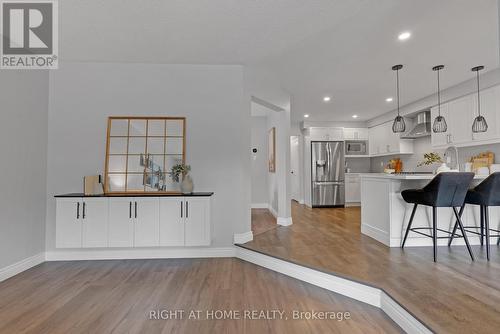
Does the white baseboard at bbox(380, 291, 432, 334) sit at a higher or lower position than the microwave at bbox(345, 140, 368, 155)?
lower

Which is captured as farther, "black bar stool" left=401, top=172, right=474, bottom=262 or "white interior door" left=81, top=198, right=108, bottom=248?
"white interior door" left=81, top=198, right=108, bottom=248

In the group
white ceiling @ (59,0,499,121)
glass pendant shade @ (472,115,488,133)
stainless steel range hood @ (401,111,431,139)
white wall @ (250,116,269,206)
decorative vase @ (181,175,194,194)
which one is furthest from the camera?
white wall @ (250,116,269,206)

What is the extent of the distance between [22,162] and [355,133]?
715cm

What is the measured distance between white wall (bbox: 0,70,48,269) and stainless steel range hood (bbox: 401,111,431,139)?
6.73 metres

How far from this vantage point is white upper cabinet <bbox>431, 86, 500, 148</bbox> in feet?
12.6

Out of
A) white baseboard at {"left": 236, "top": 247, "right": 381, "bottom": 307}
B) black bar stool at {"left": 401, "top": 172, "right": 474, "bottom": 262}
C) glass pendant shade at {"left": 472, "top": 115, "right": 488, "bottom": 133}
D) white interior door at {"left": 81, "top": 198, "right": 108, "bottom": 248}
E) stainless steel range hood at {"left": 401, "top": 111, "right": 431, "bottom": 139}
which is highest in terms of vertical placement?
stainless steel range hood at {"left": 401, "top": 111, "right": 431, "bottom": 139}

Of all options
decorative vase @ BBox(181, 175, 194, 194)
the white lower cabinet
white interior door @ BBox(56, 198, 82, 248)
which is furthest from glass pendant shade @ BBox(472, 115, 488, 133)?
white interior door @ BBox(56, 198, 82, 248)

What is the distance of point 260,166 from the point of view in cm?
643

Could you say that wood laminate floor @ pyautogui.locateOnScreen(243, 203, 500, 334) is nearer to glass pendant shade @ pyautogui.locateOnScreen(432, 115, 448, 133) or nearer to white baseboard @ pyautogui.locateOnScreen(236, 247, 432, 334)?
white baseboard @ pyautogui.locateOnScreen(236, 247, 432, 334)

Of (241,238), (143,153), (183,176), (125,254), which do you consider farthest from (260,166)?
(125,254)

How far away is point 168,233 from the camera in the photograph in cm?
310

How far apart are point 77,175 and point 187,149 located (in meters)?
1.45

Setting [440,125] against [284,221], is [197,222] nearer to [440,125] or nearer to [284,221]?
[284,221]

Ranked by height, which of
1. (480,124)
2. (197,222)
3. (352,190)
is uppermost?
(480,124)
